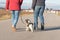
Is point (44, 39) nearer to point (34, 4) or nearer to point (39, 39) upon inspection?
point (39, 39)

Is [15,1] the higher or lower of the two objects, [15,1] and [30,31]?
the higher

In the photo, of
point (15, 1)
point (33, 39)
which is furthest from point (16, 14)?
point (33, 39)

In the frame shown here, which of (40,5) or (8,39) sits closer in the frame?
(8,39)

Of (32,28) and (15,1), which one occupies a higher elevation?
(15,1)

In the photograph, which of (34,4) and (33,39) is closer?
(33,39)

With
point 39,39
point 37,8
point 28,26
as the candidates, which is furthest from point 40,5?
point 39,39

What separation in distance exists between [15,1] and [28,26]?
136 cm

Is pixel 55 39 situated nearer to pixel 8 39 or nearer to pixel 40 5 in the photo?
pixel 8 39

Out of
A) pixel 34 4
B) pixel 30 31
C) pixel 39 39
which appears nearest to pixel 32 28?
pixel 30 31

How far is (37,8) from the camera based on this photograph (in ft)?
44.5

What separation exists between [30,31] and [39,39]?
249 centimetres

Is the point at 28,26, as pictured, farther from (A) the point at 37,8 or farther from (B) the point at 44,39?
(B) the point at 44,39

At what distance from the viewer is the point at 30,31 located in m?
13.3

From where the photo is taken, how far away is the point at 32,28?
513 inches
